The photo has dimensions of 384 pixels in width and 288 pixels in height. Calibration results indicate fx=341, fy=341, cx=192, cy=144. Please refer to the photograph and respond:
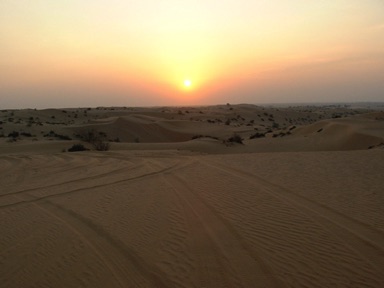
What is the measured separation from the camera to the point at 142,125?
1462 inches

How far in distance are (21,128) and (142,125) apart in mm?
12512

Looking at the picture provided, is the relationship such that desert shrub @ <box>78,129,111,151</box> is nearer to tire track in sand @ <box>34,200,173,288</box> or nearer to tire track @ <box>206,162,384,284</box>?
tire track in sand @ <box>34,200,173,288</box>

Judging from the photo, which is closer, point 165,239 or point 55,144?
point 165,239

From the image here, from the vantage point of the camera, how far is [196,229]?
18.7 ft

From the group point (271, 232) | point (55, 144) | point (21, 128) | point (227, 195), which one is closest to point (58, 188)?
point (227, 195)

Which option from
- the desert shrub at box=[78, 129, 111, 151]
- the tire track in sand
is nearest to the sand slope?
the tire track in sand

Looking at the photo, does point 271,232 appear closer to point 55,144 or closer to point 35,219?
point 35,219

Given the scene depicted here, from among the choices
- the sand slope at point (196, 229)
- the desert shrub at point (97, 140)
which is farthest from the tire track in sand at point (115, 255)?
the desert shrub at point (97, 140)

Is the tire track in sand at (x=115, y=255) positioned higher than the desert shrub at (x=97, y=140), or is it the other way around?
the desert shrub at (x=97, y=140)

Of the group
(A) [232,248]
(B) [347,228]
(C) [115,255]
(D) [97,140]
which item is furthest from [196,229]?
(D) [97,140]

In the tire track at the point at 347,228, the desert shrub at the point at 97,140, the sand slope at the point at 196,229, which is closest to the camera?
the sand slope at the point at 196,229

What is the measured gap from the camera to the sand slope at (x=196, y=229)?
421 cm

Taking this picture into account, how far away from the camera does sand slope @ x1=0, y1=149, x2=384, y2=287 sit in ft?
13.8

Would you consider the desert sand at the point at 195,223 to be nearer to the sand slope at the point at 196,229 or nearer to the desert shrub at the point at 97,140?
the sand slope at the point at 196,229
